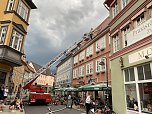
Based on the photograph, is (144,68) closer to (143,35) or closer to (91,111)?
(143,35)

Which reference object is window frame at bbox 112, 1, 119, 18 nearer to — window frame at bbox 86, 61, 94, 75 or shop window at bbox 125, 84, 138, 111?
shop window at bbox 125, 84, 138, 111

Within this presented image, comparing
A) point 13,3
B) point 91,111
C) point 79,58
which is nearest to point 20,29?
point 13,3

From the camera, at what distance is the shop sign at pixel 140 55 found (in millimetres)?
9549

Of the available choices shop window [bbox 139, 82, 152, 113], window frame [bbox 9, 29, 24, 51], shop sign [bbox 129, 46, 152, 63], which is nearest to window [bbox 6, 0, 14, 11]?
window frame [bbox 9, 29, 24, 51]

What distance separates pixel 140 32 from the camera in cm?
1057

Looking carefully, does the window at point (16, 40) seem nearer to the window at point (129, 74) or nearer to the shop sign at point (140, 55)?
the window at point (129, 74)

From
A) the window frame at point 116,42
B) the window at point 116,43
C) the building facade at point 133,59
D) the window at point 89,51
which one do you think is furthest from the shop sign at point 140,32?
the window at point 89,51

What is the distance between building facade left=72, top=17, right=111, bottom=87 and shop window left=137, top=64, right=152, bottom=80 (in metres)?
10.3

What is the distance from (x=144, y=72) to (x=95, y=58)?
17885mm

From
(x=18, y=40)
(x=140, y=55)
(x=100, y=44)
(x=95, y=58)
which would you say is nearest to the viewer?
(x=140, y=55)

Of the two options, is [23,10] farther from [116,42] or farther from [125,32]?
[125,32]

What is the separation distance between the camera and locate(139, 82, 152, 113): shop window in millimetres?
9645

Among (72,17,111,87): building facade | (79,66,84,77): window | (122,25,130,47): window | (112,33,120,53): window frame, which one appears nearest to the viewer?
(122,25,130,47): window

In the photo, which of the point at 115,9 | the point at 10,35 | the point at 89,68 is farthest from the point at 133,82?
the point at 89,68
